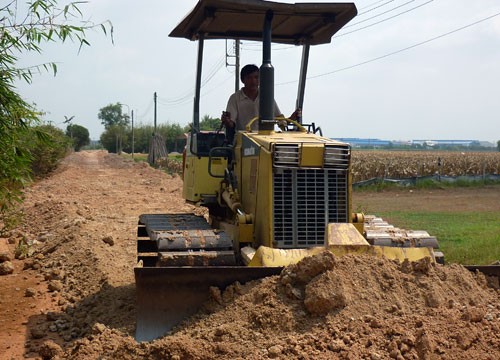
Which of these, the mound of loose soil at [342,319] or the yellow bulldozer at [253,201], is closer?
the mound of loose soil at [342,319]

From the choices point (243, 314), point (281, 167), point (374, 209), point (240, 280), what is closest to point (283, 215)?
point (281, 167)

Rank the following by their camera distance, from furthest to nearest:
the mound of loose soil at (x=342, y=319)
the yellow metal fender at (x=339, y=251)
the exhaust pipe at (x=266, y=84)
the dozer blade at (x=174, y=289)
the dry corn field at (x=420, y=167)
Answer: the dry corn field at (x=420, y=167) → the exhaust pipe at (x=266, y=84) → the yellow metal fender at (x=339, y=251) → the dozer blade at (x=174, y=289) → the mound of loose soil at (x=342, y=319)

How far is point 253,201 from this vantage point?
291 inches

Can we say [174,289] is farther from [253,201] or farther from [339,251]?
[253,201]

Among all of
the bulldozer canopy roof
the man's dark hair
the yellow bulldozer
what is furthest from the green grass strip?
the man's dark hair

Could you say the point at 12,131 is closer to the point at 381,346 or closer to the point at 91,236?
the point at 381,346

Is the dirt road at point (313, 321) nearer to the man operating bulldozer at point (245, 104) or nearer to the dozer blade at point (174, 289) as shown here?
the dozer blade at point (174, 289)

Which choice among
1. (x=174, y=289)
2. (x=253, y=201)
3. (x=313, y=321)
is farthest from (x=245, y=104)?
(x=313, y=321)

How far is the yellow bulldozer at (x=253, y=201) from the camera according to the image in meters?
6.11

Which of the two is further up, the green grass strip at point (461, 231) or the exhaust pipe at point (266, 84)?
the exhaust pipe at point (266, 84)

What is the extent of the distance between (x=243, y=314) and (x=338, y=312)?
31.3 inches

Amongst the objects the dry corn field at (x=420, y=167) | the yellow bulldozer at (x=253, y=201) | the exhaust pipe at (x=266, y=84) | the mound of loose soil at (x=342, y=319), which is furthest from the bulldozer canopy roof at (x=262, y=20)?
the dry corn field at (x=420, y=167)

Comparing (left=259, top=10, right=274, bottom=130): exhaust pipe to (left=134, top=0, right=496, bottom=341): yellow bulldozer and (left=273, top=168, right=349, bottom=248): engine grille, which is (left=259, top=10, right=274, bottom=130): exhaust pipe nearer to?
(left=134, top=0, right=496, bottom=341): yellow bulldozer

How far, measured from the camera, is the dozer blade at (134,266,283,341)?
19.8ft
